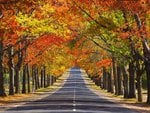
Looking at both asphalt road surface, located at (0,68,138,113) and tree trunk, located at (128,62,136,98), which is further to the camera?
tree trunk, located at (128,62,136,98)

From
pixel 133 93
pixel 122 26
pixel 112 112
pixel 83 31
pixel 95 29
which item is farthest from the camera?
pixel 133 93

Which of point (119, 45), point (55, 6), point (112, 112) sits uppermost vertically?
point (55, 6)

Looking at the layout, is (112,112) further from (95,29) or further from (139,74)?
(139,74)

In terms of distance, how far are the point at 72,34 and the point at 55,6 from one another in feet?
23.7

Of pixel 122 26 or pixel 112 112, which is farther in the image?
pixel 122 26

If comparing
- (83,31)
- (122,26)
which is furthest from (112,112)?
(83,31)

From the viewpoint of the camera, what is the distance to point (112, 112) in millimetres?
33188

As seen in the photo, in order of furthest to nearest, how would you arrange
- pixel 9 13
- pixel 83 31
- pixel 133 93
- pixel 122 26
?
1. pixel 133 93
2. pixel 83 31
3. pixel 122 26
4. pixel 9 13

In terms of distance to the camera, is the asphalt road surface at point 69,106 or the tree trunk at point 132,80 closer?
the asphalt road surface at point 69,106

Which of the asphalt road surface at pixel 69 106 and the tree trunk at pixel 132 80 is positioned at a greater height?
the tree trunk at pixel 132 80

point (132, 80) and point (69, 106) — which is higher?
point (132, 80)

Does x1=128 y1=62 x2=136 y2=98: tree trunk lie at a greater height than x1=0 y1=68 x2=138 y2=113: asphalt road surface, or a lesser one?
greater

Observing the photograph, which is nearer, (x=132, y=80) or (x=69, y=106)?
(x=69, y=106)

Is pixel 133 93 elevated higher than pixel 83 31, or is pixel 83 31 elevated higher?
pixel 83 31
